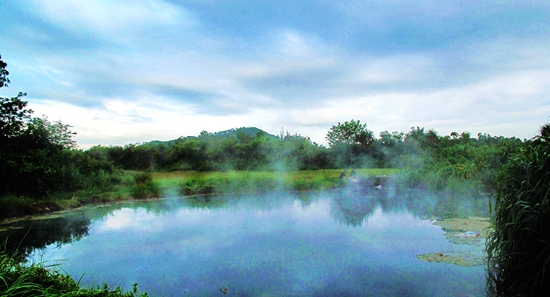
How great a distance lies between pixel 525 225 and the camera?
332 centimetres

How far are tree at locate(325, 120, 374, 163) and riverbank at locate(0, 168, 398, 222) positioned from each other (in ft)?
16.4

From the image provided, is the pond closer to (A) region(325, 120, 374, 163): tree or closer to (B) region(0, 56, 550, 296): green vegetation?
(B) region(0, 56, 550, 296): green vegetation

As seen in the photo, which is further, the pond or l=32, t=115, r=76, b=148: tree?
l=32, t=115, r=76, b=148: tree

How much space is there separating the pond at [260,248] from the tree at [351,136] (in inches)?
475

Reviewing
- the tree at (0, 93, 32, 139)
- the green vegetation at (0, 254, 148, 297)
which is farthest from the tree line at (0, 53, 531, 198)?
the green vegetation at (0, 254, 148, 297)

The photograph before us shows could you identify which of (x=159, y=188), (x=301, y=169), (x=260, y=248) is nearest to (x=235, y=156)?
(x=301, y=169)

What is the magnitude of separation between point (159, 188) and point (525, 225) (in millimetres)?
11669

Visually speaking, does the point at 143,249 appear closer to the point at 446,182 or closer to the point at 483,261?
the point at 483,261

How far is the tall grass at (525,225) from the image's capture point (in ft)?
10.1

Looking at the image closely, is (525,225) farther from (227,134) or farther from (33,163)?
(227,134)

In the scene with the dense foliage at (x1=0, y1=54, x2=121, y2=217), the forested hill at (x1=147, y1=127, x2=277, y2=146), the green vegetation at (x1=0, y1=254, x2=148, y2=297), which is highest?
the forested hill at (x1=147, y1=127, x2=277, y2=146)

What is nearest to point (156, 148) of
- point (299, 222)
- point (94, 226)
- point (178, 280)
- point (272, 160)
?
point (272, 160)

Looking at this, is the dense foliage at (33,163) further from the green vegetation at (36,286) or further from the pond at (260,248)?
the green vegetation at (36,286)

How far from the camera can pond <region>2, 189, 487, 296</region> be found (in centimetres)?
417
